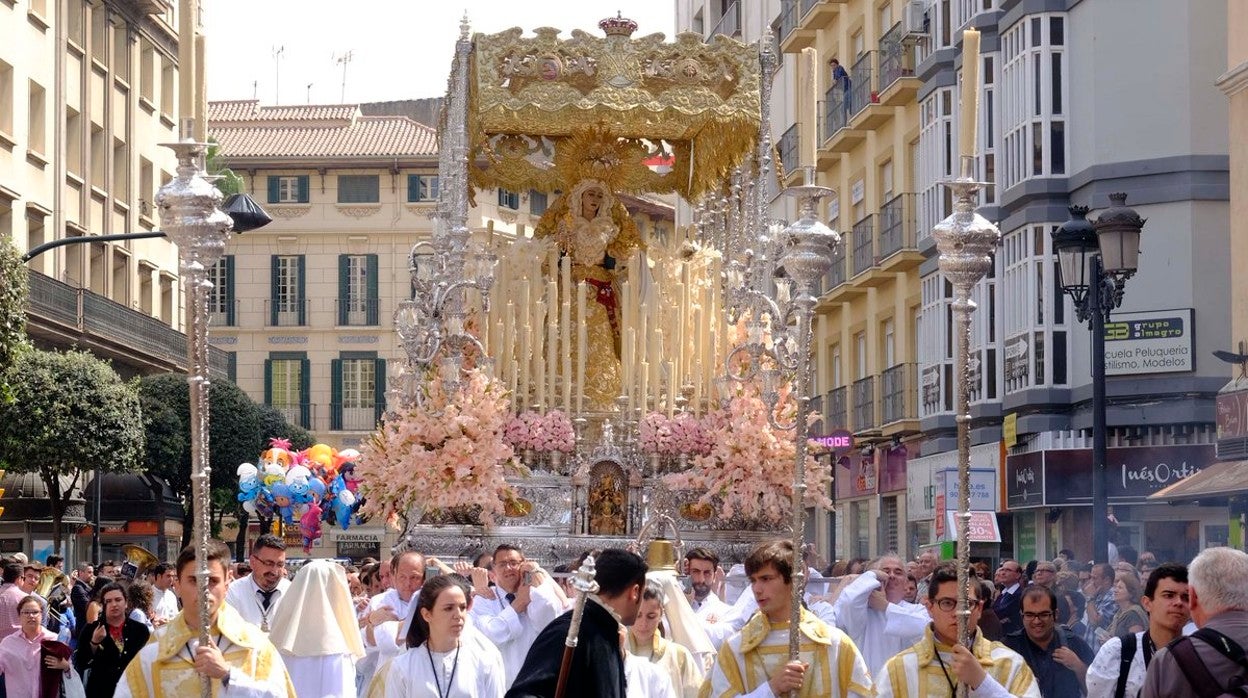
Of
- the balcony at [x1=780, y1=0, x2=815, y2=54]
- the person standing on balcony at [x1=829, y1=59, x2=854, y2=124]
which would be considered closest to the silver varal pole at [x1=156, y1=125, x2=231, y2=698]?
the person standing on balcony at [x1=829, y1=59, x2=854, y2=124]

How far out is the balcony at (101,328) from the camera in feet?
116

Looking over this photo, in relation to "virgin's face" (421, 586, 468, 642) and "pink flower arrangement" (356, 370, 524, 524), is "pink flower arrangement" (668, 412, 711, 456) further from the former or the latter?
"virgin's face" (421, 586, 468, 642)

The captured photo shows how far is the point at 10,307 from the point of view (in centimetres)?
2261

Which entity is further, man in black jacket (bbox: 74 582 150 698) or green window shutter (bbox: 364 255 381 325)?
green window shutter (bbox: 364 255 381 325)

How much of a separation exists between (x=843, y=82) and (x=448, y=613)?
27271mm

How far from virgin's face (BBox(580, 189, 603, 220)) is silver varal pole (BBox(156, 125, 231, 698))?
8335 mm

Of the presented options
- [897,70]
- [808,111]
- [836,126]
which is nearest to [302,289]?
[836,126]

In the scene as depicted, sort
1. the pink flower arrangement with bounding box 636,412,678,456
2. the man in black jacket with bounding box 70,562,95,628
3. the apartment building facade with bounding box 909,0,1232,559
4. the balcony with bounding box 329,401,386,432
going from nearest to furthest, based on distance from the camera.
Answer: the pink flower arrangement with bounding box 636,412,678,456 → the man in black jacket with bounding box 70,562,95,628 → the apartment building facade with bounding box 909,0,1232,559 → the balcony with bounding box 329,401,386,432

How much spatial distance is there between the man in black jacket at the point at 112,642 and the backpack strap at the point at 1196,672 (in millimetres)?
8675

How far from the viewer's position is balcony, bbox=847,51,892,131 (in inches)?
1309

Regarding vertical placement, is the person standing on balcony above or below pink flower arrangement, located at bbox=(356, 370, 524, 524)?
above

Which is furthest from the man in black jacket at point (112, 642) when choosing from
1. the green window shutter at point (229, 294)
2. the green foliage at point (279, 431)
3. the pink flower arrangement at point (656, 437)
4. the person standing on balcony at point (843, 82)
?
the green window shutter at point (229, 294)

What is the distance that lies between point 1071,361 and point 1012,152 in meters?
2.74

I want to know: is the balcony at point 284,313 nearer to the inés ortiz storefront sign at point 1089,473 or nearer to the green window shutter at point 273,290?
the green window shutter at point 273,290
